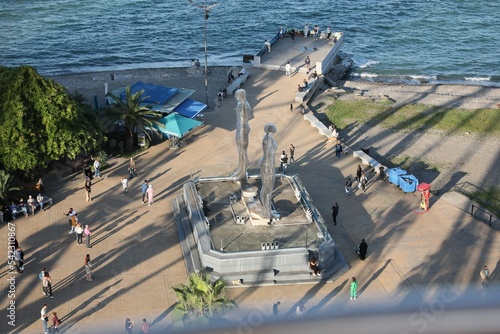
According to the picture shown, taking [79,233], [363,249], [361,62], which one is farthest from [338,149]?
[361,62]

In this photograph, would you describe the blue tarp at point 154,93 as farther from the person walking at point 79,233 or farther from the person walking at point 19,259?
the person walking at point 19,259

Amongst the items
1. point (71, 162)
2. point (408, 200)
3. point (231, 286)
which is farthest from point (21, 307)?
point (408, 200)

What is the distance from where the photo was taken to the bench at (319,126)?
3916 centimetres

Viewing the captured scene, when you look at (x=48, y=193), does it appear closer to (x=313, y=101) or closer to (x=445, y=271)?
(x=445, y=271)

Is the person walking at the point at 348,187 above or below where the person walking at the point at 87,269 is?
below

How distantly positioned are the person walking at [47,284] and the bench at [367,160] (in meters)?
18.2

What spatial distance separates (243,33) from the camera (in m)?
72.3

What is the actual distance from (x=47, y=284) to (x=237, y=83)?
2598 centimetres

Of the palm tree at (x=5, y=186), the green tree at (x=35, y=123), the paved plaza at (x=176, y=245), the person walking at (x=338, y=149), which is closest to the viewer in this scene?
the paved plaza at (x=176, y=245)

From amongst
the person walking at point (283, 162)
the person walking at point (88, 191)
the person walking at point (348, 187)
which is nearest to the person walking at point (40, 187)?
the person walking at point (88, 191)

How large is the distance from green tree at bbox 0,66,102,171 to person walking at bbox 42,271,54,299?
820cm

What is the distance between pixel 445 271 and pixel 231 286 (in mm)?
8478

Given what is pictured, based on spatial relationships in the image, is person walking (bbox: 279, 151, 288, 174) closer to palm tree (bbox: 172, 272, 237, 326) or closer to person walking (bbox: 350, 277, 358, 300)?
person walking (bbox: 350, 277, 358, 300)

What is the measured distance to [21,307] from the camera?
23.3m
